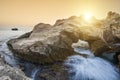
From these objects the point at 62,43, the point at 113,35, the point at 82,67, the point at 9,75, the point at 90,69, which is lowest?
the point at 90,69

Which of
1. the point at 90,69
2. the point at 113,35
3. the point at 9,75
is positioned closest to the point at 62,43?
the point at 90,69

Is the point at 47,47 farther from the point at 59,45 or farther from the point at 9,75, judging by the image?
the point at 9,75

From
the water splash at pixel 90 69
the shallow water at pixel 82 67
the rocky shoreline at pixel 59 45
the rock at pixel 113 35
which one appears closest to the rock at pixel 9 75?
the rocky shoreline at pixel 59 45

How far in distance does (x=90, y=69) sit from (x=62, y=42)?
373 centimetres

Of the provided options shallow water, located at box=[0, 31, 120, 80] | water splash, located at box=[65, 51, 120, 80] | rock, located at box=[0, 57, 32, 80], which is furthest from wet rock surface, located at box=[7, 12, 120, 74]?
rock, located at box=[0, 57, 32, 80]

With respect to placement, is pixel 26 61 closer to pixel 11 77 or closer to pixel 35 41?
pixel 35 41

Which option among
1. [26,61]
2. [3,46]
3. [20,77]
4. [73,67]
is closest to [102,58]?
[73,67]

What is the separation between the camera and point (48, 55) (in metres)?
18.9

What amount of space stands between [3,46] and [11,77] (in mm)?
13931

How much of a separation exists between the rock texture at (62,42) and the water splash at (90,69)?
3.27 feet

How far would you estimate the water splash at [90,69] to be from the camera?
1814 cm

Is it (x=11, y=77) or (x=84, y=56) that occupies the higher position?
(x=11, y=77)

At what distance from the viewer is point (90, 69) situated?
1922cm

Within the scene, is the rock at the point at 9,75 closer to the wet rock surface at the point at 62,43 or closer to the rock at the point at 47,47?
the wet rock surface at the point at 62,43
